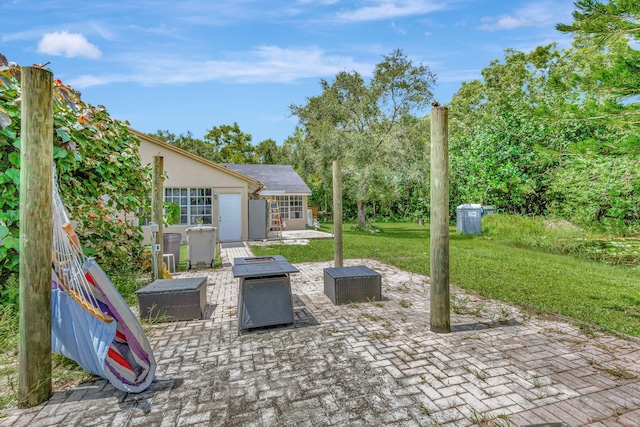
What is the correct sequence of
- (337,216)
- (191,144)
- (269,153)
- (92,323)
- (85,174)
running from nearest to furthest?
1. (92,323)
2. (85,174)
3. (337,216)
4. (191,144)
5. (269,153)

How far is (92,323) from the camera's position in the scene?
2.64 metres

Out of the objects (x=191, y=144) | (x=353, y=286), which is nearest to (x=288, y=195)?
(x=353, y=286)

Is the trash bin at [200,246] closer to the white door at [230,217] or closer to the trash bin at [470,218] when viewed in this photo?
the white door at [230,217]

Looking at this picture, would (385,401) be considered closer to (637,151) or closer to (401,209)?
(637,151)

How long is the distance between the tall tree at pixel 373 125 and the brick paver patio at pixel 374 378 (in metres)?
11.8

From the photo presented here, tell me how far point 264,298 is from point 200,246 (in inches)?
182

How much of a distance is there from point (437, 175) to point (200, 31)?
636cm

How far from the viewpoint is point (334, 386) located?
9.01ft

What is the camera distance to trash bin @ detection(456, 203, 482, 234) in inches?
587

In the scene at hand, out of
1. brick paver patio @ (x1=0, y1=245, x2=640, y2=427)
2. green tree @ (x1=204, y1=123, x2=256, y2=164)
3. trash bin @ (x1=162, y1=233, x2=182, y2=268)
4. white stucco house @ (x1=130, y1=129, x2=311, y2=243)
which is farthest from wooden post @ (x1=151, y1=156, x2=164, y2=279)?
green tree @ (x1=204, y1=123, x2=256, y2=164)

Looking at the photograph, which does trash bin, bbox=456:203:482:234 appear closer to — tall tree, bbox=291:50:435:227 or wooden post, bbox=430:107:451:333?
tall tree, bbox=291:50:435:227

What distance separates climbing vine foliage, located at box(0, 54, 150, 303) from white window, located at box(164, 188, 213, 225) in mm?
6845

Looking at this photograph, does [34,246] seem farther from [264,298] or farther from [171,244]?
[171,244]

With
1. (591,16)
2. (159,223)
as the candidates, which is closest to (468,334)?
(591,16)
